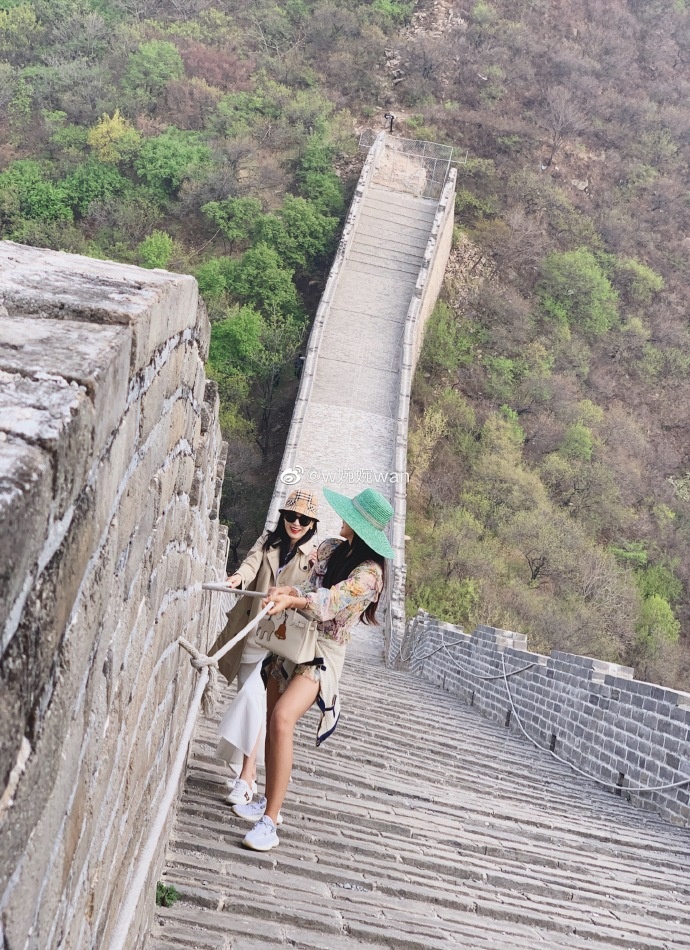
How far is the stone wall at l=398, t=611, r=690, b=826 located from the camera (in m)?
6.54

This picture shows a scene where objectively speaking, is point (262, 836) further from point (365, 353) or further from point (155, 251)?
point (155, 251)

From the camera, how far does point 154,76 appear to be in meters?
25.6

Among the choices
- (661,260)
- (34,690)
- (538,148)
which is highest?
(34,690)

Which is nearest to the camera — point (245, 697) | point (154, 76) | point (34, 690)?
point (34, 690)

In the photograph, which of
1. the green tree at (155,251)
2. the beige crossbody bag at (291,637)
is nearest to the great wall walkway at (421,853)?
the beige crossbody bag at (291,637)

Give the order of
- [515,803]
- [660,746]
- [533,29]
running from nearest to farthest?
[515,803] → [660,746] → [533,29]

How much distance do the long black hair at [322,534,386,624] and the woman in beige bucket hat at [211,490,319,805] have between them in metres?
0.20

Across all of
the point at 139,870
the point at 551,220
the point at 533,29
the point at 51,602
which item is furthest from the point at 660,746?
the point at 533,29

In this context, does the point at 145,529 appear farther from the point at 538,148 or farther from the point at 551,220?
the point at 538,148

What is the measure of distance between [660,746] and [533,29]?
30603 millimetres

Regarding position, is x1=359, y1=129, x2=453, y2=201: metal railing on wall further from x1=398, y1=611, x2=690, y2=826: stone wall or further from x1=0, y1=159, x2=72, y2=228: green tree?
x1=398, y1=611, x2=690, y2=826: stone wall

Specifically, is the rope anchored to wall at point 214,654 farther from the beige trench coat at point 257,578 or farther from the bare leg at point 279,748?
the bare leg at point 279,748

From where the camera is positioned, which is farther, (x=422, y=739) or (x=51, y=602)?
(x=422, y=739)

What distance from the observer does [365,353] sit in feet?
64.4
